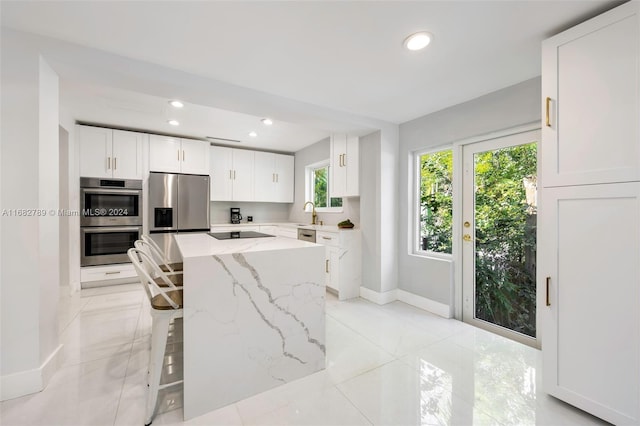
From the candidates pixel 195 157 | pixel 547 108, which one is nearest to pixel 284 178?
pixel 195 157

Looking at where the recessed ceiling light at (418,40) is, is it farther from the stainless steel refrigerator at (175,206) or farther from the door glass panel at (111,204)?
the door glass panel at (111,204)

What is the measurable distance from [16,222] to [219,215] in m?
3.60

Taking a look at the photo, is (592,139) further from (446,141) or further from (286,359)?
(286,359)

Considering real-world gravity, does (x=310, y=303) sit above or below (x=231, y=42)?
below

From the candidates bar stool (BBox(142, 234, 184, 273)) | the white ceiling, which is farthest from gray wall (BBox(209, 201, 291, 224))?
the white ceiling

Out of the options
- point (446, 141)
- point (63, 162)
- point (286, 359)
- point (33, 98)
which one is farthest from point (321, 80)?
point (63, 162)

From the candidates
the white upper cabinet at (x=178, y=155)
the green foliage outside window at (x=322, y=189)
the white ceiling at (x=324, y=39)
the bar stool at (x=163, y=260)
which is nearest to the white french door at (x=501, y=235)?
the white ceiling at (x=324, y=39)

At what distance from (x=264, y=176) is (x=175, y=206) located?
5.76 ft

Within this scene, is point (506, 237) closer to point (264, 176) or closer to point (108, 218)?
point (264, 176)

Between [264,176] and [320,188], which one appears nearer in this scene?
[320,188]

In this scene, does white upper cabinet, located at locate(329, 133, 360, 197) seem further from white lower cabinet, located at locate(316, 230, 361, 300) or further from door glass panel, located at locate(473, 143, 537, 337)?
door glass panel, located at locate(473, 143, 537, 337)

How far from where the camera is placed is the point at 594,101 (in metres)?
1.53

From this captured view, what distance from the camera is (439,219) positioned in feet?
10.8

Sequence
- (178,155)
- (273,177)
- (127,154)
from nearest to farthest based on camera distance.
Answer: (127,154) → (178,155) → (273,177)
